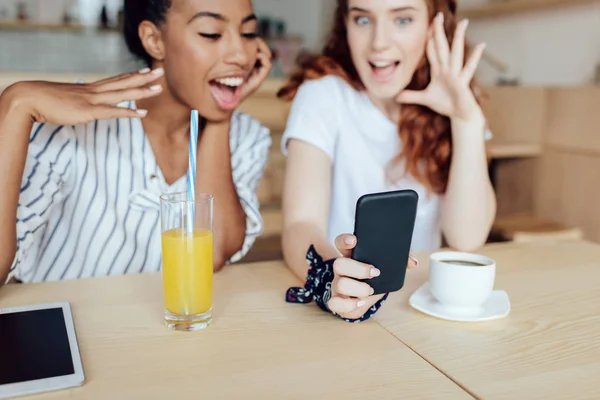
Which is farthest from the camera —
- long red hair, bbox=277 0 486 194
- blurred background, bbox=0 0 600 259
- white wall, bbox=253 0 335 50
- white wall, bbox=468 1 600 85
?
white wall, bbox=253 0 335 50

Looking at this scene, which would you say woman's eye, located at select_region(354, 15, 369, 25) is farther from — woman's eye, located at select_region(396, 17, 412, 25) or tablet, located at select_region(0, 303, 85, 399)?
tablet, located at select_region(0, 303, 85, 399)

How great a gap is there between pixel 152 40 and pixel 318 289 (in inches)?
22.8

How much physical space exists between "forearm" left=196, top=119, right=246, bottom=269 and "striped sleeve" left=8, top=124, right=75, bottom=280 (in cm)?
24

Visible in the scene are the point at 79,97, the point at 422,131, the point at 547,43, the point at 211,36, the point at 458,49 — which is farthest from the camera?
the point at 547,43

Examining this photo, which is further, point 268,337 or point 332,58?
point 332,58

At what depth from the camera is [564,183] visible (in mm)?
2633

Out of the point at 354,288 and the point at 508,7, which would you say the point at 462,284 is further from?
the point at 508,7

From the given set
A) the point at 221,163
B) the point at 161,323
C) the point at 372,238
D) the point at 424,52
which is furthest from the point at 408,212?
the point at 424,52

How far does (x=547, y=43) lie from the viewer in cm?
306

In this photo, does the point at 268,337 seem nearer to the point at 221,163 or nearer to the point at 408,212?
the point at 408,212

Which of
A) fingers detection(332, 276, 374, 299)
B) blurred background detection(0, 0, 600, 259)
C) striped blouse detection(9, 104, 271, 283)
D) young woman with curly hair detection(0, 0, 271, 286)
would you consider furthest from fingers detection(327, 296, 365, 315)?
blurred background detection(0, 0, 600, 259)

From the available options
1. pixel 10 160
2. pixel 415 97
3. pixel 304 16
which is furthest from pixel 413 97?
pixel 304 16

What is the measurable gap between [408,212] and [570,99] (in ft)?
6.84

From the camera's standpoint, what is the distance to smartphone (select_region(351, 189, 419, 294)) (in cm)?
74
